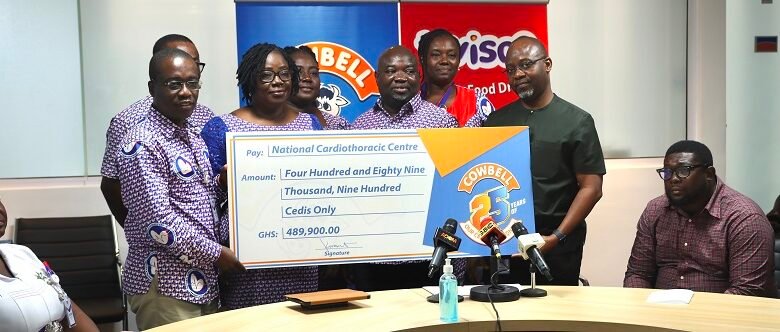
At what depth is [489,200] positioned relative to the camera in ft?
13.3

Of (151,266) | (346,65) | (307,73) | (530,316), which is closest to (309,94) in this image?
A: (307,73)

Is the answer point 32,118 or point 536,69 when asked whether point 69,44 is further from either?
point 536,69

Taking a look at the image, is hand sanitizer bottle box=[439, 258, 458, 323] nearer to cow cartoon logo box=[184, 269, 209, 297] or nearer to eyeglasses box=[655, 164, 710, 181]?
cow cartoon logo box=[184, 269, 209, 297]

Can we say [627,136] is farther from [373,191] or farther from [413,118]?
[373,191]

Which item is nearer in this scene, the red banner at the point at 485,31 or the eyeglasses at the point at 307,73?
the eyeglasses at the point at 307,73

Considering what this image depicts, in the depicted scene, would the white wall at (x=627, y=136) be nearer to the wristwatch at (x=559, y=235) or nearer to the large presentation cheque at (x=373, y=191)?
the large presentation cheque at (x=373, y=191)

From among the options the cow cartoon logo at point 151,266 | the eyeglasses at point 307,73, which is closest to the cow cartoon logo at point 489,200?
the eyeglasses at point 307,73

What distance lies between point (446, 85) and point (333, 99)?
967 millimetres

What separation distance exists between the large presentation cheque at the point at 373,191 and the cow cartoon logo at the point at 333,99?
4.93 ft

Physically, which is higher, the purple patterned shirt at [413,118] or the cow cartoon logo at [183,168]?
the purple patterned shirt at [413,118]

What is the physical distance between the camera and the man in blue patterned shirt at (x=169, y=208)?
3.51 meters

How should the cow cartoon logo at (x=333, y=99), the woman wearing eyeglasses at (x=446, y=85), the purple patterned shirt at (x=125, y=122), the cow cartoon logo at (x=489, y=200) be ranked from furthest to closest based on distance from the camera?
the cow cartoon logo at (x=333, y=99) → the woman wearing eyeglasses at (x=446, y=85) → the purple patterned shirt at (x=125, y=122) → the cow cartoon logo at (x=489, y=200)

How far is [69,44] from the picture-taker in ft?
18.4

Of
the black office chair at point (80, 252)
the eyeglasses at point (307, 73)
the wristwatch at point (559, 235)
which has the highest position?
the eyeglasses at point (307, 73)
